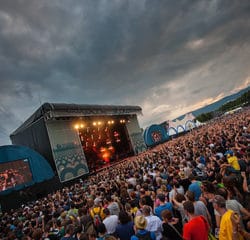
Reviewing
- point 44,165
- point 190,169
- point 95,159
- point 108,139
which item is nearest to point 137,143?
point 108,139

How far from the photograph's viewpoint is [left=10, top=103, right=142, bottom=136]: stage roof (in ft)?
59.0

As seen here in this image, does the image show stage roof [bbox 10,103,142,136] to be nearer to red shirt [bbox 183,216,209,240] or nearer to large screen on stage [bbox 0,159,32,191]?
large screen on stage [bbox 0,159,32,191]

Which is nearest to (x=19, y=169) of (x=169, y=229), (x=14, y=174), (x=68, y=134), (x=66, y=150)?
(x=14, y=174)

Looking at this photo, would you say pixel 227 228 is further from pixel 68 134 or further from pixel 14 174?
pixel 68 134

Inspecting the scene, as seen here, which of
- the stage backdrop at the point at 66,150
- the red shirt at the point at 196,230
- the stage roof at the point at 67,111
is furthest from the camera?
the stage backdrop at the point at 66,150

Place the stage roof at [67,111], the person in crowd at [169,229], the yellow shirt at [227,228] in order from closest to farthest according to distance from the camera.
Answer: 1. the yellow shirt at [227,228]
2. the person in crowd at [169,229]
3. the stage roof at [67,111]

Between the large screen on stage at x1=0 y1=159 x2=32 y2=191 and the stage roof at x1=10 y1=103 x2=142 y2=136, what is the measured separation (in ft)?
16.6

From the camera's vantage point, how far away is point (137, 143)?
31750 mm

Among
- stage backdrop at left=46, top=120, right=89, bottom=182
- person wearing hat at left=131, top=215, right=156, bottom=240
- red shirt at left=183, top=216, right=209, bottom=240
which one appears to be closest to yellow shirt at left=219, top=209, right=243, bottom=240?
red shirt at left=183, top=216, right=209, bottom=240

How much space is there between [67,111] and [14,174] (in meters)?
7.92

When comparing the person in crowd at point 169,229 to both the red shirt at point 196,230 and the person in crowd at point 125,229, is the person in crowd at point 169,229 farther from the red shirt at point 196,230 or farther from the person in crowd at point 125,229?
the person in crowd at point 125,229

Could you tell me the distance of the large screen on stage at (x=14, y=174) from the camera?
14.1 m

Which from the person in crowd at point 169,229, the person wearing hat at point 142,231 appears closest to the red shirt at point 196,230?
the person in crowd at point 169,229

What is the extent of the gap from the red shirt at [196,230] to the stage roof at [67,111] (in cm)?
1735
